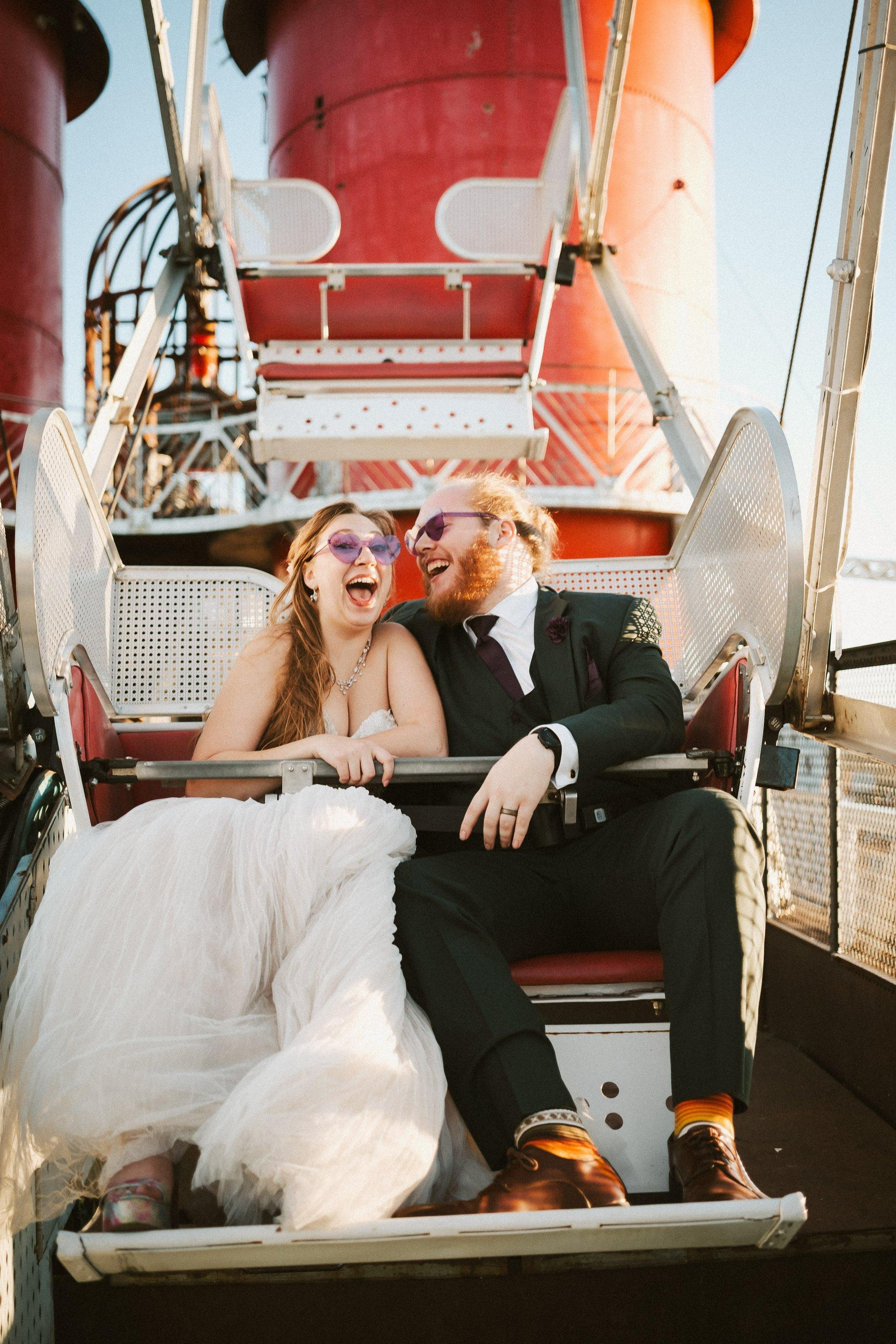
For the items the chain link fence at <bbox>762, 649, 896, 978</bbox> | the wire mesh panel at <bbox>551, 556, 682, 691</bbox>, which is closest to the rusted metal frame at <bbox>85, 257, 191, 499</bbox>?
the wire mesh panel at <bbox>551, 556, 682, 691</bbox>

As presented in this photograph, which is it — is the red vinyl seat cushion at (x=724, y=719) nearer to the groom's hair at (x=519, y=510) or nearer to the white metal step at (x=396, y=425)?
the groom's hair at (x=519, y=510)

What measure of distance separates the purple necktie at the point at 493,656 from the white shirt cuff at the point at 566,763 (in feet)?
1.39

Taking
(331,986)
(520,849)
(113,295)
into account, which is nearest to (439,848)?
(520,849)

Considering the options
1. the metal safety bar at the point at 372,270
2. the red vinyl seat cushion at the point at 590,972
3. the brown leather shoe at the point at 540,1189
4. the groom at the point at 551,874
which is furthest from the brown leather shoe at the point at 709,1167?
the metal safety bar at the point at 372,270

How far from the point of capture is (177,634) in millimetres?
3328

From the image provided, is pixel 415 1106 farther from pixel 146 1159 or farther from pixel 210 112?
pixel 210 112

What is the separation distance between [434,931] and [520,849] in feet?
1.51

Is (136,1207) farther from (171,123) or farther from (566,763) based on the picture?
(171,123)

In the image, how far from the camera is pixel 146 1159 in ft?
5.30

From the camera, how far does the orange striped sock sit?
1.66m

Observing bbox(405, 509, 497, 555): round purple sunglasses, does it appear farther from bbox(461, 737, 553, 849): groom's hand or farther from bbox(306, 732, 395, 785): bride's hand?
bbox(461, 737, 553, 849): groom's hand

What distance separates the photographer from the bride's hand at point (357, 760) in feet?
6.80

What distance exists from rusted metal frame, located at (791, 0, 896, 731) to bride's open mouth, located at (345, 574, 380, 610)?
43.5 inches

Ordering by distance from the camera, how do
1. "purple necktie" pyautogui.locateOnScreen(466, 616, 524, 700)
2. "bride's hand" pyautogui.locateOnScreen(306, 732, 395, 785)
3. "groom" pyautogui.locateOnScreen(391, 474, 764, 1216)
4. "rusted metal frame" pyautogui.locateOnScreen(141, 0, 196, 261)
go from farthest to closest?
"rusted metal frame" pyautogui.locateOnScreen(141, 0, 196, 261)
"purple necktie" pyautogui.locateOnScreen(466, 616, 524, 700)
"bride's hand" pyautogui.locateOnScreen(306, 732, 395, 785)
"groom" pyautogui.locateOnScreen(391, 474, 764, 1216)
